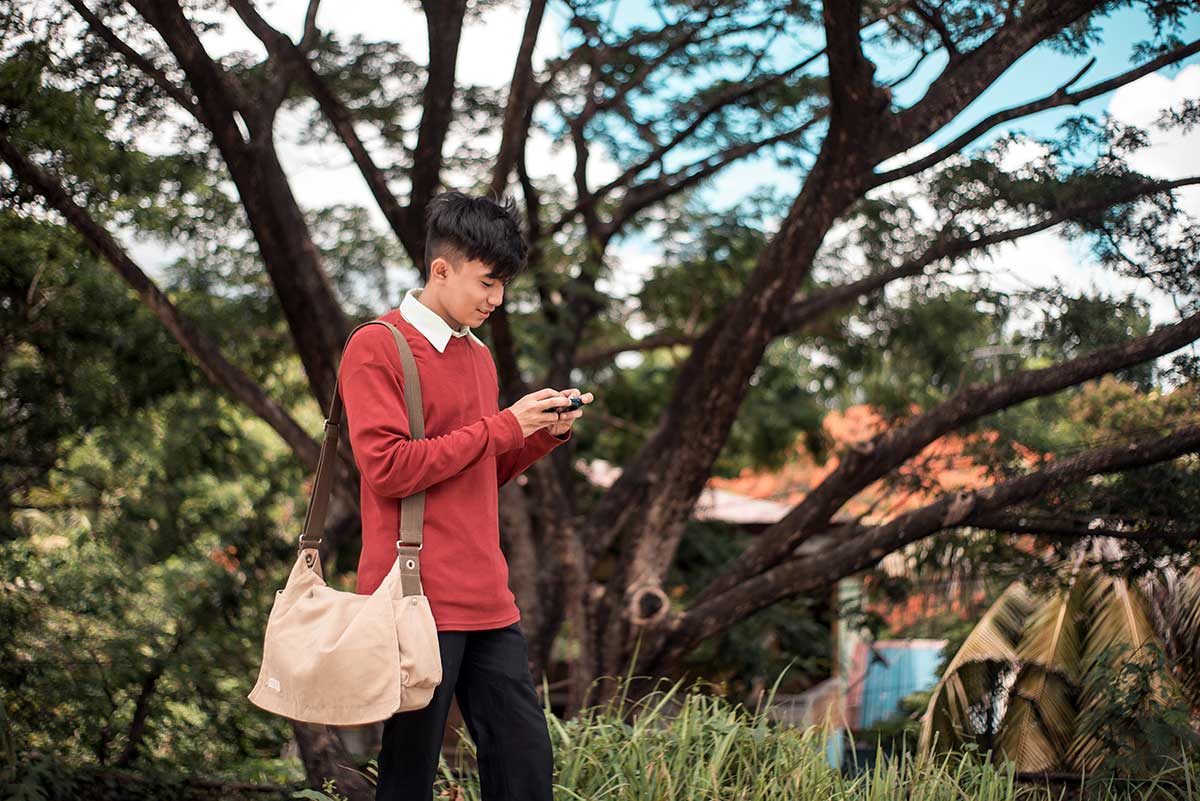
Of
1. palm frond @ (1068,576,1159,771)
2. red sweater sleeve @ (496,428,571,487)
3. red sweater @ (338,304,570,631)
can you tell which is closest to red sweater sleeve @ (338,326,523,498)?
red sweater @ (338,304,570,631)

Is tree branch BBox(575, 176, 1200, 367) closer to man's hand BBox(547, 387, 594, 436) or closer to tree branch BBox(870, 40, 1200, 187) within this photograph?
tree branch BBox(870, 40, 1200, 187)

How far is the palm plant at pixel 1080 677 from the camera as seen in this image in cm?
439

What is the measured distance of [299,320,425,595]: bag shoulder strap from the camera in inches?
90.3

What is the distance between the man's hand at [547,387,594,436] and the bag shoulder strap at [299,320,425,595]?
30 centimetres

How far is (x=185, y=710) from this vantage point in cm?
540

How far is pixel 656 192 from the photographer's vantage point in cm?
838

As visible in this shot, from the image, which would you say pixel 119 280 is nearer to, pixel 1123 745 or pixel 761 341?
pixel 761 341

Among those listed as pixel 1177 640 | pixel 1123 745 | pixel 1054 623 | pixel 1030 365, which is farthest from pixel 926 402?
pixel 1123 745

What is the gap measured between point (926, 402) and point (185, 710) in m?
6.10

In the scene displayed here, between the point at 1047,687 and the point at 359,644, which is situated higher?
the point at 359,644

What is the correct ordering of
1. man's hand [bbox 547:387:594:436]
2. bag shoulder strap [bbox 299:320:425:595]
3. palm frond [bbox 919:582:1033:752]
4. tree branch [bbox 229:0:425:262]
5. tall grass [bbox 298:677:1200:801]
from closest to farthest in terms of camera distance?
bag shoulder strap [bbox 299:320:425:595], man's hand [bbox 547:387:594:436], tall grass [bbox 298:677:1200:801], palm frond [bbox 919:582:1033:752], tree branch [bbox 229:0:425:262]

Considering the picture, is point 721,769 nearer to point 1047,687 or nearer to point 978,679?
point 978,679

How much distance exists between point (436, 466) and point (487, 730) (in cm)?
63

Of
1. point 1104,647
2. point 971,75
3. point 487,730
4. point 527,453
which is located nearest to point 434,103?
point 971,75
